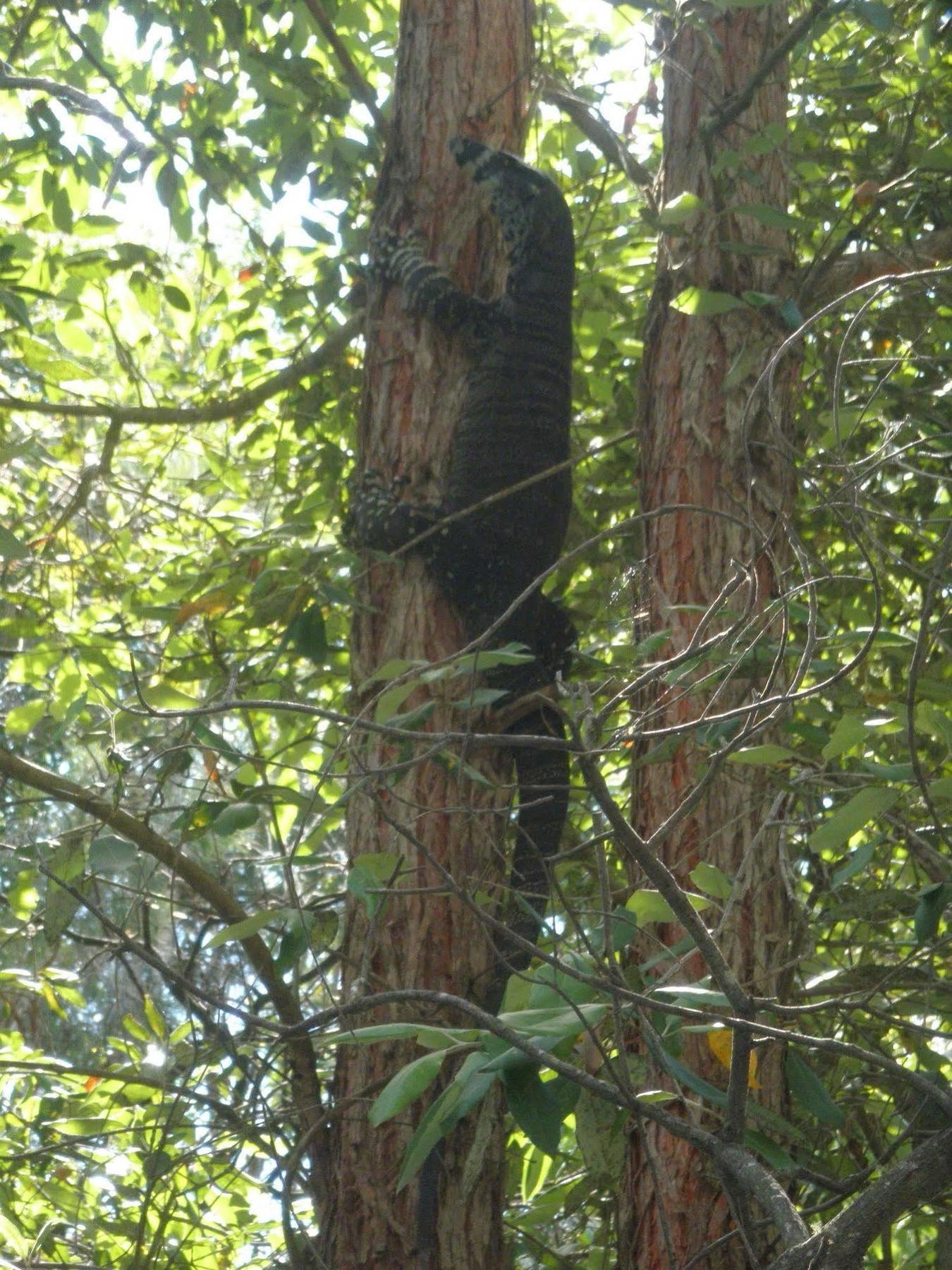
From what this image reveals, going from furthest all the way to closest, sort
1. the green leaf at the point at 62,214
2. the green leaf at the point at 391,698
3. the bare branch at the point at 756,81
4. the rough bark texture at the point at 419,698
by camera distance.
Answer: the green leaf at the point at 62,214
the bare branch at the point at 756,81
the rough bark texture at the point at 419,698
the green leaf at the point at 391,698

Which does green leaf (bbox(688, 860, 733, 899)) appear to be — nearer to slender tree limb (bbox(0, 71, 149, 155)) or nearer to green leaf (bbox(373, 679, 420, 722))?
green leaf (bbox(373, 679, 420, 722))

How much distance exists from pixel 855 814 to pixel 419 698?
4.69 ft

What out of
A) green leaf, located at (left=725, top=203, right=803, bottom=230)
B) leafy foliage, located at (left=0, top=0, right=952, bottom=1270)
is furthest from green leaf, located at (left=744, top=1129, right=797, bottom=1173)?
green leaf, located at (left=725, top=203, right=803, bottom=230)

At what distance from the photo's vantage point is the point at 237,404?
3711 millimetres

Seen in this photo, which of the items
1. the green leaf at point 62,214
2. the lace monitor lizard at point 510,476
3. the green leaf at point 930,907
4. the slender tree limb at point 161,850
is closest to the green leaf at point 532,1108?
the green leaf at point 930,907

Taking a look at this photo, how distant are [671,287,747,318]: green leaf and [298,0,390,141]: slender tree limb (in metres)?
1.12

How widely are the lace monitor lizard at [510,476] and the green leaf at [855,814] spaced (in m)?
1.35

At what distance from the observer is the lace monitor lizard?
3188mm

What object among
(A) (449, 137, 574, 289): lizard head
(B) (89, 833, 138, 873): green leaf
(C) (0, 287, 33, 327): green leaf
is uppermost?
(A) (449, 137, 574, 289): lizard head

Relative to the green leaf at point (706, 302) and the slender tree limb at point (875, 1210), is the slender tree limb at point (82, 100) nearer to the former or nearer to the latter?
the green leaf at point (706, 302)

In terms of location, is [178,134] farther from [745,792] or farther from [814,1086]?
[814,1086]

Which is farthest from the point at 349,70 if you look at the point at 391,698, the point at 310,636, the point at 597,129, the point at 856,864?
the point at 856,864

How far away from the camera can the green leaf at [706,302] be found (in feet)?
9.20

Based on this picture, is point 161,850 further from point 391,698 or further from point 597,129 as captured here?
point 597,129
